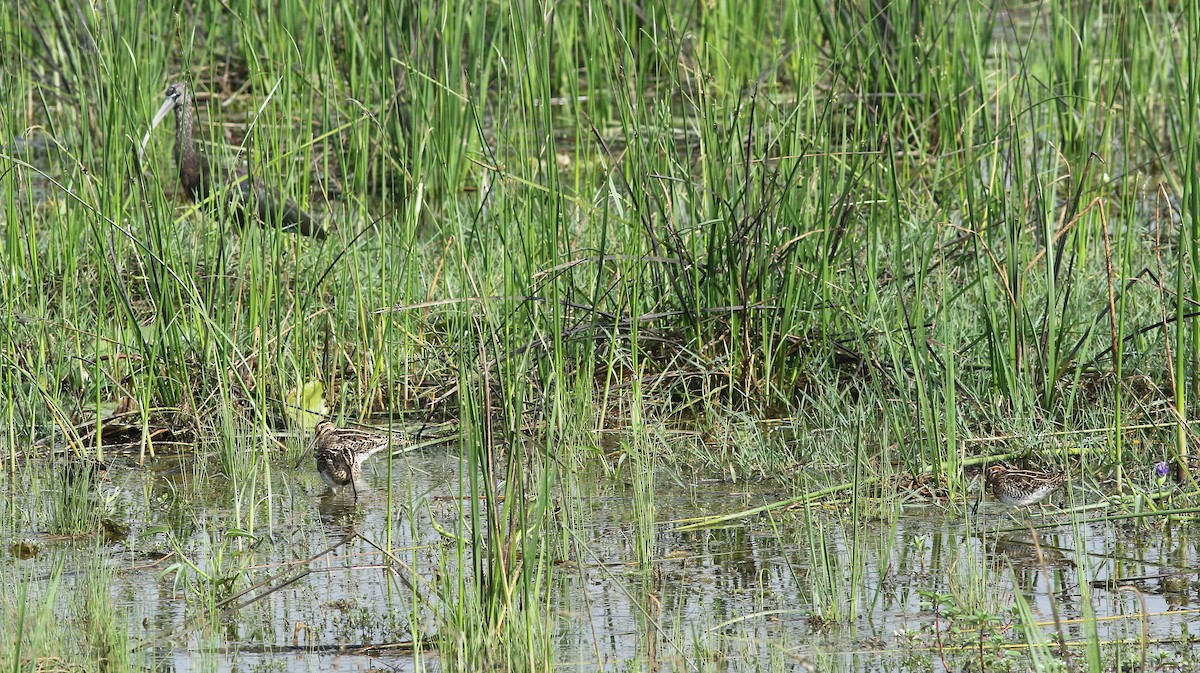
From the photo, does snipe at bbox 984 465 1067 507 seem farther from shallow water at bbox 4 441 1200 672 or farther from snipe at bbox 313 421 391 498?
snipe at bbox 313 421 391 498

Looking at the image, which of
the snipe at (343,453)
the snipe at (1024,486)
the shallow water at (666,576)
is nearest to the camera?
the shallow water at (666,576)

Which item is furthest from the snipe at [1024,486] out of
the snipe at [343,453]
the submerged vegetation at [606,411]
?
the snipe at [343,453]

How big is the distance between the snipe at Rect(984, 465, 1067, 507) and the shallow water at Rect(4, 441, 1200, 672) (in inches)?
1.7

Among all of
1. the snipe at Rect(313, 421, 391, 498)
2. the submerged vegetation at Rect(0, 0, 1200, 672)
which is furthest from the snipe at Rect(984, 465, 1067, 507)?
the snipe at Rect(313, 421, 391, 498)

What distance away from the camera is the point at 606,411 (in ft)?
14.8

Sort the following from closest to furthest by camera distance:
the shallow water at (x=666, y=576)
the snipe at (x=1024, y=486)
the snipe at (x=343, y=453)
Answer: the shallow water at (x=666, y=576), the snipe at (x=1024, y=486), the snipe at (x=343, y=453)

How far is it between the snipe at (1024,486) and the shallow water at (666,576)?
44 millimetres

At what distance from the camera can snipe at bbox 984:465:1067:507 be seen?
12.0 feet

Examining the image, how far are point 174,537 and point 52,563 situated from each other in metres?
0.30

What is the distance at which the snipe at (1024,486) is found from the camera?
3.64 metres

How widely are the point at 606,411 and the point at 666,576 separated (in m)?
1.19

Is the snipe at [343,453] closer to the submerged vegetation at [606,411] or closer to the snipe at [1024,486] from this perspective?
the submerged vegetation at [606,411]

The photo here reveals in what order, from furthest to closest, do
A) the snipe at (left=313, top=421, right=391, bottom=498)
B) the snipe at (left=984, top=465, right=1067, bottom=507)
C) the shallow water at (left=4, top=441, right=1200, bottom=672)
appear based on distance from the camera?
1. the snipe at (left=313, top=421, right=391, bottom=498)
2. the snipe at (left=984, top=465, right=1067, bottom=507)
3. the shallow water at (left=4, top=441, right=1200, bottom=672)

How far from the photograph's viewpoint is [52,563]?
11.6 feet
